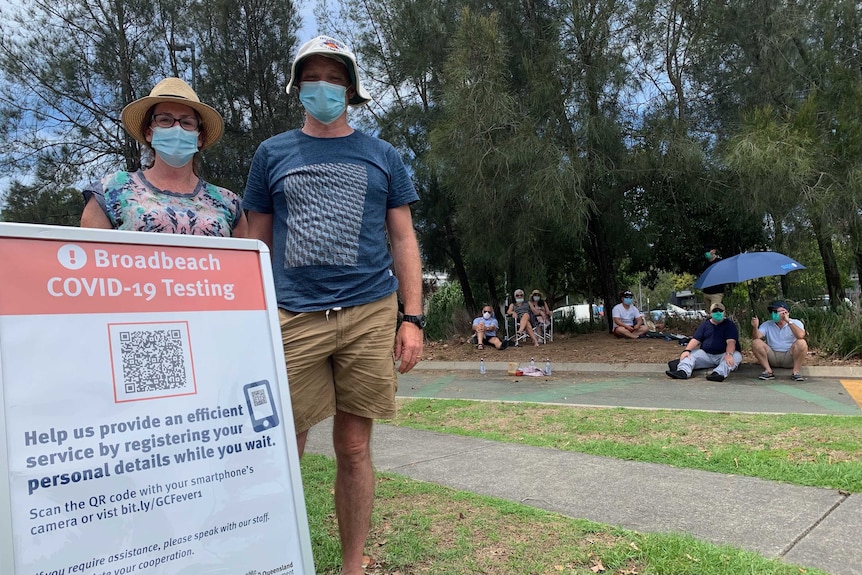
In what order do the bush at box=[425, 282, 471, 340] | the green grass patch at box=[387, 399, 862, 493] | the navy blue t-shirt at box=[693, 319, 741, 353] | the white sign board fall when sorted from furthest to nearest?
the bush at box=[425, 282, 471, 340] → the navy blue t-shirt at box=[693, 319, 741, 353] → the green grass patch at box=[387, 399, 862, 493] → the white sign board

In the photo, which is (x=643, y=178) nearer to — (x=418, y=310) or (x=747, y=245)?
(x=747, y=245)

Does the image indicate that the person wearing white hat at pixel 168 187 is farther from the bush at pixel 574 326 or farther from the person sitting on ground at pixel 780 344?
the bush at pixel 574 326

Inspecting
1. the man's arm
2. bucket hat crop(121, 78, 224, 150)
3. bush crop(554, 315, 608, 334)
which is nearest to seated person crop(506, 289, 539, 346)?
bush crop(554, 315, 608, 334)

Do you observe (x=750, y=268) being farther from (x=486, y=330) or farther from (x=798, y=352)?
(x=486, y=330)

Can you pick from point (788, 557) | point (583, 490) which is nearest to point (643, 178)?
point (583, 490)

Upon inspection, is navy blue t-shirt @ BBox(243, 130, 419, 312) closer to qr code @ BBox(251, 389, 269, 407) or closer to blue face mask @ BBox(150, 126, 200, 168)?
blue face mask @ BBox(150, 126, 200, 168)

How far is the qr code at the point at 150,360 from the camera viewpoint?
64.1 inches

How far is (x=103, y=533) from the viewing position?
1483mm

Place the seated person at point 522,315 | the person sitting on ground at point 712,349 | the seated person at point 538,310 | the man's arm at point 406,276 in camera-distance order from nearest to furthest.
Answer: the man's arm at point 406,276, the person sitting on ground at point 712,349, the seated person at point 522,315, the seated person at point 538,310

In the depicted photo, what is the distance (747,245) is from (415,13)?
994cm

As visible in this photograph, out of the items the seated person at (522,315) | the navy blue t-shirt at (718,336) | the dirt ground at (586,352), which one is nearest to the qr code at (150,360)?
the navy blue t-shirt at (718,336)

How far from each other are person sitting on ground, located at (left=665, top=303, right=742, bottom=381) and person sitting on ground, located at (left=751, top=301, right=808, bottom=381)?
12.9 inches

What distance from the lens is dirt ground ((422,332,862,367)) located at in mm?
10646

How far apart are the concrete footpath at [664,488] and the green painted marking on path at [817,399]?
0.05 feet
